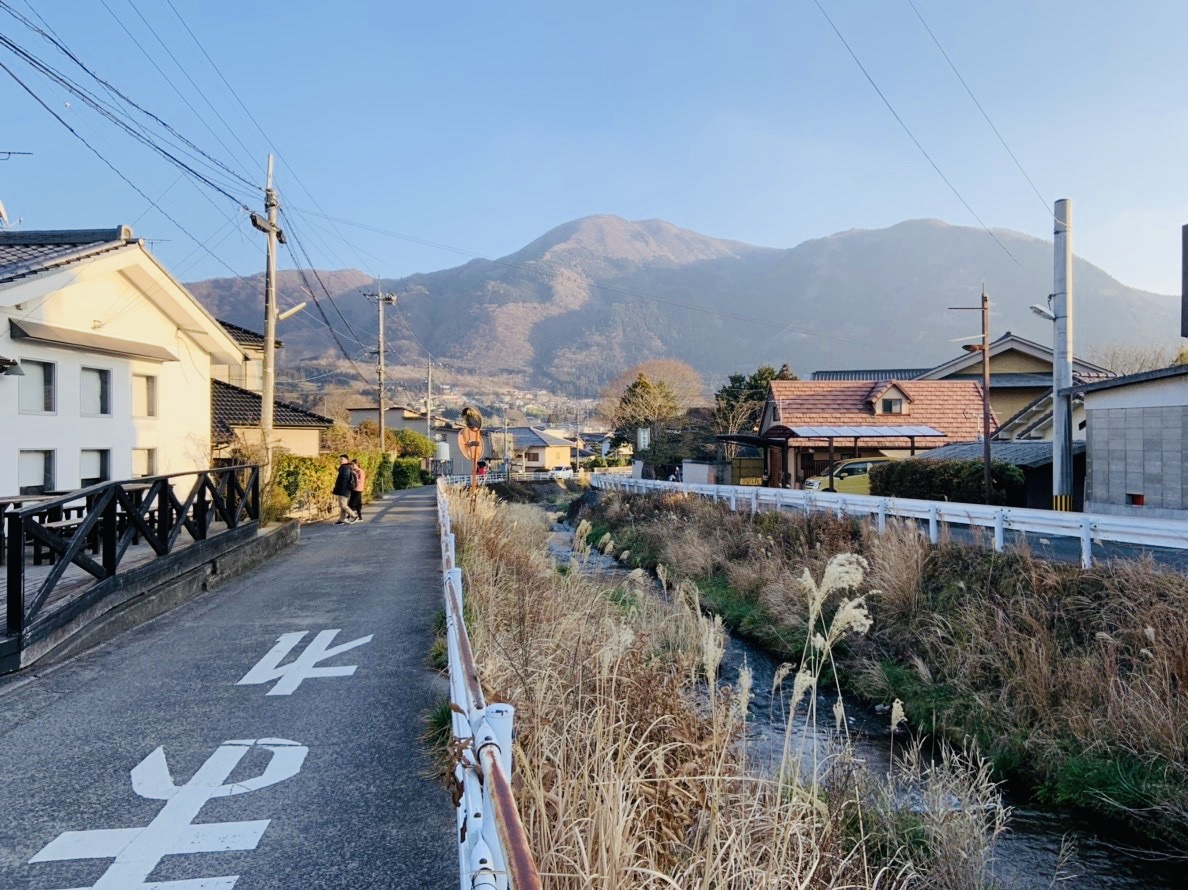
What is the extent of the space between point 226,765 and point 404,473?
43047mm

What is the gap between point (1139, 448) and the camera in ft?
49.6

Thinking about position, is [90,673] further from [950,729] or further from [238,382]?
[238,382]

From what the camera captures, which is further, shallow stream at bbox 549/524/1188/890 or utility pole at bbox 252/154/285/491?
utility pole at bbox 252/154/285/491

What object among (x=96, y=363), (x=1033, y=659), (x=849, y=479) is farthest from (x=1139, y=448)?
(x=96, y=363)

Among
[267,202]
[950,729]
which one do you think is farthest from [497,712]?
[267,202]

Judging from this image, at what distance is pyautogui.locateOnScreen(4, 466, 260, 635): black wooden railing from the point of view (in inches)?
240

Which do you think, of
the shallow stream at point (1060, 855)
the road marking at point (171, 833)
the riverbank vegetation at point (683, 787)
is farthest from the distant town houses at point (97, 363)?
the shallow stream at point (1060, 855)

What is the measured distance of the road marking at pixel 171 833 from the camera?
3.34 metres

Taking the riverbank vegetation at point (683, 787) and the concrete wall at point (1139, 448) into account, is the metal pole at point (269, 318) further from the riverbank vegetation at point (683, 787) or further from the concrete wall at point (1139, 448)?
the concrete wall at point (1139, 448)

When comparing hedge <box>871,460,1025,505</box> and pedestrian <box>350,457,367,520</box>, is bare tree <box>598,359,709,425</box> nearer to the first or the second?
hedge <box>871,460,1025,505</box>

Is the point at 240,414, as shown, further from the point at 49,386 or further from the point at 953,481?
the point at 953,481

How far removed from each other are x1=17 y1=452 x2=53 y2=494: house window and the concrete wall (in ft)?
64.8

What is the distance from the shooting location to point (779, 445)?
33.4m

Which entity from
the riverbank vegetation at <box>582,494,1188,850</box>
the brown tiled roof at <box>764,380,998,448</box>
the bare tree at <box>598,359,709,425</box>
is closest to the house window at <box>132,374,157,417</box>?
the riverbank vegetation at <box>582,494,1188,850</box>
